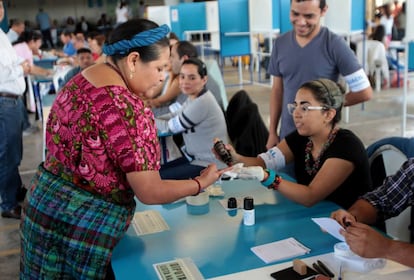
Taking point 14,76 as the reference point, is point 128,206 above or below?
below

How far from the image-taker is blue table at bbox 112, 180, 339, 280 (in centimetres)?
137

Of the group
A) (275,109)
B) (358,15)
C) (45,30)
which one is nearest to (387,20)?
(358,15)

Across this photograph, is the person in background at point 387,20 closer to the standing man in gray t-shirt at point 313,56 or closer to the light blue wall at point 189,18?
the light blue wall at point 189,18

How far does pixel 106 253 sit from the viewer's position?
1.41 m

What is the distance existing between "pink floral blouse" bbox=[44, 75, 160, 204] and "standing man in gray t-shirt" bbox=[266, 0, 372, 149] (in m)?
1.28

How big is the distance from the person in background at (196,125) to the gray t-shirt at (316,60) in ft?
1.82

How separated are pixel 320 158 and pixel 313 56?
28.0 inches

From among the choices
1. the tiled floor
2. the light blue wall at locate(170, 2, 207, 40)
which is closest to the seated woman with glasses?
the tiled floor

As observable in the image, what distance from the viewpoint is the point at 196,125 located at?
2.97 metres

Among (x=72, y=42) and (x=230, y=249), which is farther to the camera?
(x=72, y=42)

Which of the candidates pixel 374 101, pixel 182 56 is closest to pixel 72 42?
pixel 374 101

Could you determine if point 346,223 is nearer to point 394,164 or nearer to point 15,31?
point 394,164

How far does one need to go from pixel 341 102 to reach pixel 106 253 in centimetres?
114

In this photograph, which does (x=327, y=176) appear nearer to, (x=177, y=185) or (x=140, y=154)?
(x=177, y=185)
